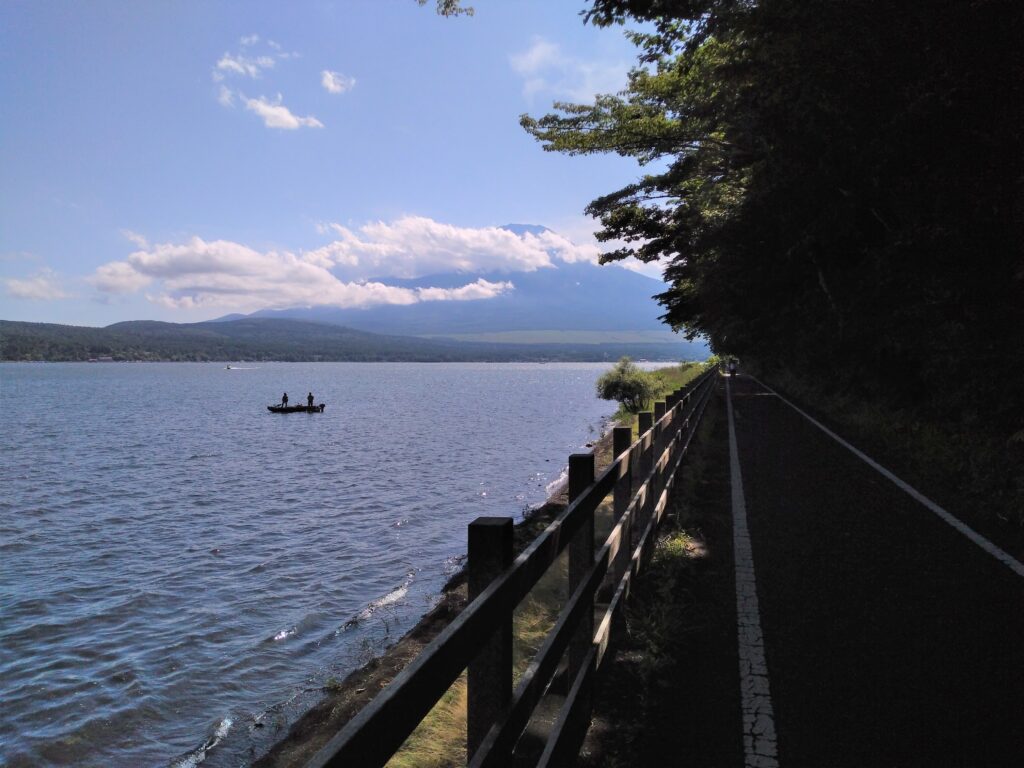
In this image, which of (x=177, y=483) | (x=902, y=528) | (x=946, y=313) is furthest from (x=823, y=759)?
(x=177, y=483)

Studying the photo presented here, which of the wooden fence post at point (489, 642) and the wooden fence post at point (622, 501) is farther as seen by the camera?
the wooden fence post at point (622, 501)

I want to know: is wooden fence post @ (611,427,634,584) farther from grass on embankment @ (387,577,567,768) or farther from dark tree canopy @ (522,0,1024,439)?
dark tree canopy @ (522,0,1024,439)

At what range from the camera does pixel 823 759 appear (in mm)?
3539

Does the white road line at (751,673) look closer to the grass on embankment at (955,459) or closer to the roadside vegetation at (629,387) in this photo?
the grass on embankment at (955,459)

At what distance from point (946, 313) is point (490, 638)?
13.3m

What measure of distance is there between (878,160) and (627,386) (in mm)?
33303

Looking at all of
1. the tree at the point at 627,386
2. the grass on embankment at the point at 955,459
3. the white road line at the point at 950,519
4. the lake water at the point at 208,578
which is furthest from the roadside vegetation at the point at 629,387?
the white road line at the point at 950,519

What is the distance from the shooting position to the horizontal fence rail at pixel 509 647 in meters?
1.48

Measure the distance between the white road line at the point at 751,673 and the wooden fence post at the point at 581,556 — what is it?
3.14 ft

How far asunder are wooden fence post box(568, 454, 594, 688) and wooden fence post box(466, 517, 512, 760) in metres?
1.35

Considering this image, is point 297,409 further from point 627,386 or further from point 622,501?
point 622,501

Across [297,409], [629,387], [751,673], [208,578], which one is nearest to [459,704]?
[751,673]

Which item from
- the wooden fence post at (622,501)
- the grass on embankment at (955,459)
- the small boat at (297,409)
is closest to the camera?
the wooden fence post at (622,501)

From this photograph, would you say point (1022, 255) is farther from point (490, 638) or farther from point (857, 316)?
point (490, 638)
